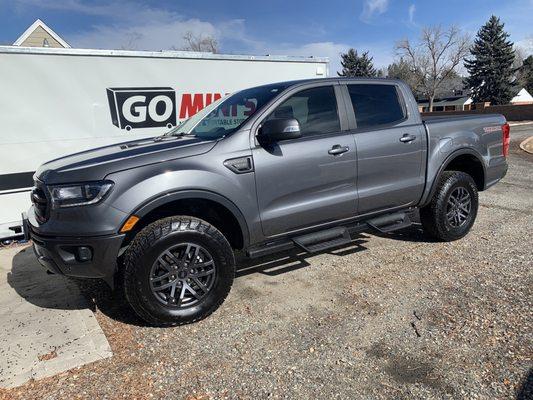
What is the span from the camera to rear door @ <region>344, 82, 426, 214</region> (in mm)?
4344

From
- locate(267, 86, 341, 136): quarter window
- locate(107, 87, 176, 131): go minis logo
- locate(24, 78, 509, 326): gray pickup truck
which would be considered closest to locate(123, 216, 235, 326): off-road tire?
locate(24, 78, 509, 326): gray pickup truck

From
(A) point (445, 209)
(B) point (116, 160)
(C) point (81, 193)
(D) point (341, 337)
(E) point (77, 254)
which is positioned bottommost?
(D) point (341, 337)

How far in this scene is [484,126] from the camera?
527cm

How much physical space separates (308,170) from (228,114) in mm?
1022

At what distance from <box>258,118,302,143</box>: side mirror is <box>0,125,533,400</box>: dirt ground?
1471mm

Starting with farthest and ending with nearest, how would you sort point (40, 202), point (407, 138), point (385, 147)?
point (407, 138) < point (385, 147) < point (40, 202)

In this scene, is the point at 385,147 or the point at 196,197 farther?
the point at 385,147

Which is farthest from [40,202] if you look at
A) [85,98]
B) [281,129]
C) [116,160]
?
[85,98]

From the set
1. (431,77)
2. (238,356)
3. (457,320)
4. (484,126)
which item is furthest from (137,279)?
(431,77)

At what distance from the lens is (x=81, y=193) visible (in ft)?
10.4

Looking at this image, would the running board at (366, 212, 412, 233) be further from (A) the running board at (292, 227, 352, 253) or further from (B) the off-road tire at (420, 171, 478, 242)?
(B) the off-road tire at (420, 171, 478, 242)

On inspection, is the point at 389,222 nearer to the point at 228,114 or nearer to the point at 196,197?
the point at 228,114

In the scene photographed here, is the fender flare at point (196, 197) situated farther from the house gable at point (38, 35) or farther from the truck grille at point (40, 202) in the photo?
the house gable at point (38, 35)

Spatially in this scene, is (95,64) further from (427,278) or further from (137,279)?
(427,278)
